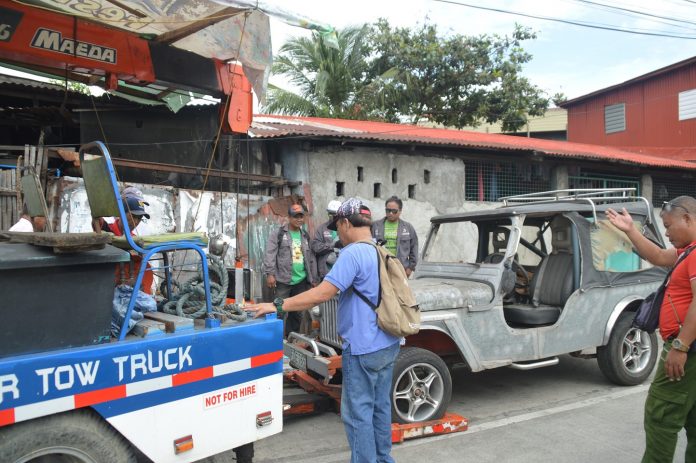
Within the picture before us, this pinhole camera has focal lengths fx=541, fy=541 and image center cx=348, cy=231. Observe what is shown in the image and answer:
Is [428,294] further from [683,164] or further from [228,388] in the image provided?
[683,164]

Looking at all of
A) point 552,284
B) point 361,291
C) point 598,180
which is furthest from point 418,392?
point 598,180

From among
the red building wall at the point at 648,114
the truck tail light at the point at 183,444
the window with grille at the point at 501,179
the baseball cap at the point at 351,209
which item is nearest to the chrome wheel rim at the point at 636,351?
the baseball cap at the point at 351,209

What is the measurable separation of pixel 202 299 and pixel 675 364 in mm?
2862

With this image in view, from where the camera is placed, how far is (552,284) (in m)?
5.55

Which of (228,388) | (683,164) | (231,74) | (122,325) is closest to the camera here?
(122,325)

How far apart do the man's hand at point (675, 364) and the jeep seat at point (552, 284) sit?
87.5 inches

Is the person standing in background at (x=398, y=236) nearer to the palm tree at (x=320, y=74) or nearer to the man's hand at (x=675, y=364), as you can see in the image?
the man's hand at (x=675, y=364)

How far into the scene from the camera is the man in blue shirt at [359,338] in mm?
3072

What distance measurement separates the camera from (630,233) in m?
3.72

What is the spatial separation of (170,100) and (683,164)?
45.6 feet

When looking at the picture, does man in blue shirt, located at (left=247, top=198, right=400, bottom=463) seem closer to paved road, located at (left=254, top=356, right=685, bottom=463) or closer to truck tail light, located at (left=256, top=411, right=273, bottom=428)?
truck tail light, located at (left=256, top=411, right=273, bottom=428)

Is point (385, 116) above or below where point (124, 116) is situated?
above

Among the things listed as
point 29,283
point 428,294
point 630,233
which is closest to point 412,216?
point 428,294

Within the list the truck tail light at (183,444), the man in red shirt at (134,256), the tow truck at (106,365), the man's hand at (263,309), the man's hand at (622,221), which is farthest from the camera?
the man's hand at (622,221)
